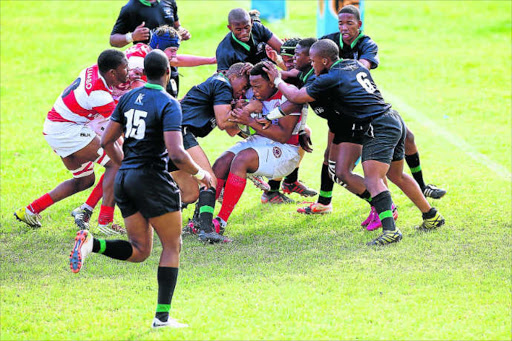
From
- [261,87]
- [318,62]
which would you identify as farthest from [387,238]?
[261,87]

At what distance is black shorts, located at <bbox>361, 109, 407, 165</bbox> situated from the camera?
749 centimetres

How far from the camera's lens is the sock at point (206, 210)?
25.3 ft

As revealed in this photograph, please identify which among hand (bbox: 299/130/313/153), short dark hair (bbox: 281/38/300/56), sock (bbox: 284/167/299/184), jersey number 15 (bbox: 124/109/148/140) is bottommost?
sock (bbox: 284/167/299/184)

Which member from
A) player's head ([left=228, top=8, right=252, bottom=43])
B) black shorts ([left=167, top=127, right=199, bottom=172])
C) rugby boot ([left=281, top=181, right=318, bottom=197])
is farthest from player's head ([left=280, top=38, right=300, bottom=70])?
black shorts ([left=167, top=127, right=199, bottom=172])

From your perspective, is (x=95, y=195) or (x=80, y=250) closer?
(x=80, y=250)

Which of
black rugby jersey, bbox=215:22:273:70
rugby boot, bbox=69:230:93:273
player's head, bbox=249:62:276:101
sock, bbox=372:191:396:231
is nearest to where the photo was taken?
rugby boot, bbox=69:230:93:273

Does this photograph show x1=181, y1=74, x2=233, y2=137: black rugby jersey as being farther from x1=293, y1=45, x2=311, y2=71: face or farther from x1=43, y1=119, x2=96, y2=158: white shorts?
x1=43, y1=119, x2=96, y2=158: white shorts

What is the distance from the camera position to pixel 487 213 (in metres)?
8.55

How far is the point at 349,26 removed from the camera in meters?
8.55

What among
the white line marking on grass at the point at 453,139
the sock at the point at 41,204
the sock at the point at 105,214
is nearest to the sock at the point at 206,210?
the sock at the point at 105,214

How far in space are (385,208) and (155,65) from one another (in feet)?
10.2

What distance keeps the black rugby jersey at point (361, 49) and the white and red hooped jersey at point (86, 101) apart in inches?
115

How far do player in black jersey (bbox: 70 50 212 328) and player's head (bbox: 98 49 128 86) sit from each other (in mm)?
1701

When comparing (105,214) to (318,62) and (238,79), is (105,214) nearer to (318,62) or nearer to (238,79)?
(238,79)
